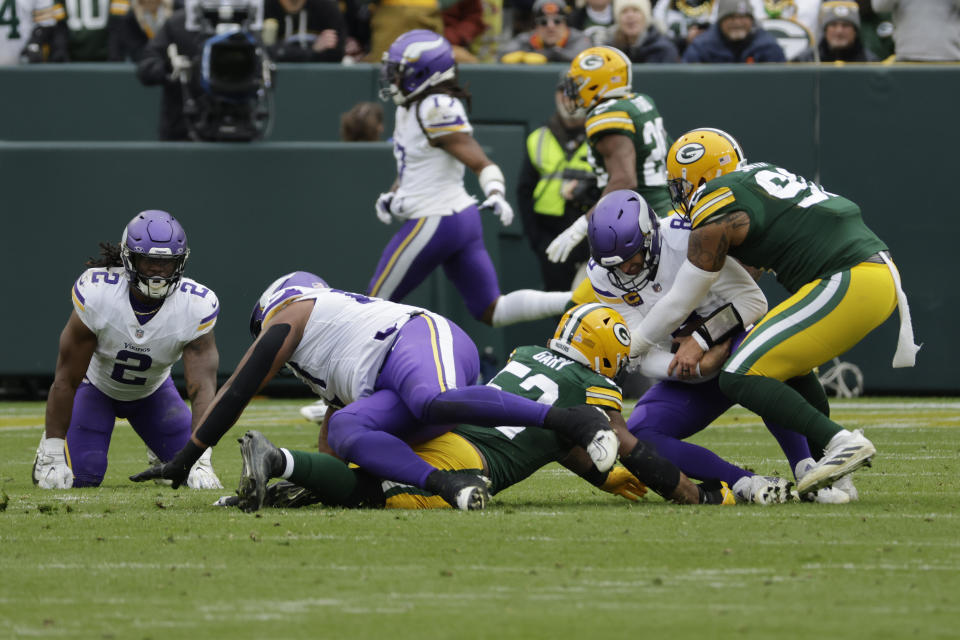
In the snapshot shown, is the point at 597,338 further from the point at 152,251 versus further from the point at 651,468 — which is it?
the point at 152,251

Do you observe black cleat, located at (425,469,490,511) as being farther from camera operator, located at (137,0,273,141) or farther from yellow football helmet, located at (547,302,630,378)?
camera operator, located at (137,0,273,141)

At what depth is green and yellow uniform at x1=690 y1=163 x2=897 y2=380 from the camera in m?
5.18

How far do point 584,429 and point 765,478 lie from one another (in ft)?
2.88

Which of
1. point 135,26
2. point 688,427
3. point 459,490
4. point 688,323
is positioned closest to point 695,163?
point 688,323

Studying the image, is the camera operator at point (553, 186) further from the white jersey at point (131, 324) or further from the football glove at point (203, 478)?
the football glove at point (203, 478)

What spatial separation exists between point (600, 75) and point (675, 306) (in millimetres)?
3071

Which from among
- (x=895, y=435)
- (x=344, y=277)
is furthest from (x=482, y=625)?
(x=344, y=277)

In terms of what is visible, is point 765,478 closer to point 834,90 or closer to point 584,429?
point 584,429

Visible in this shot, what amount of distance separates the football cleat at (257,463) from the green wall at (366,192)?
17.6ft

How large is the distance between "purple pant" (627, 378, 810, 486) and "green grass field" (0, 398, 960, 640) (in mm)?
208

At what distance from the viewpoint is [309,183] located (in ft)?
34.3

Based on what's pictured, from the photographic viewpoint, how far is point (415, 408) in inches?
200

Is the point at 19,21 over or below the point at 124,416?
over

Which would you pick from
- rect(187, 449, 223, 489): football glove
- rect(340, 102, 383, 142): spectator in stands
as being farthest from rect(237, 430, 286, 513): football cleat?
rect(340, 102, 383, 142): spectator in stands
